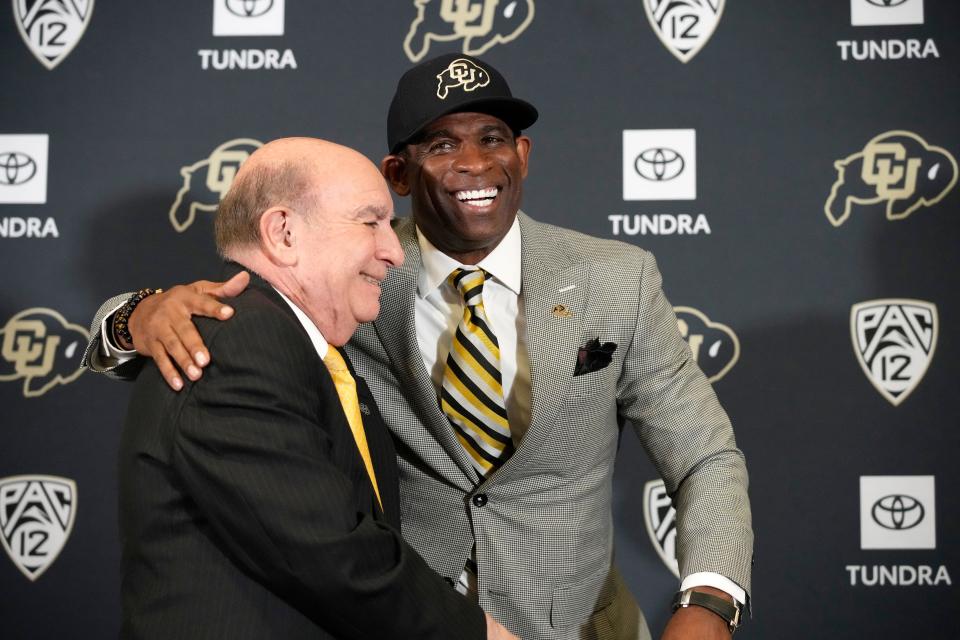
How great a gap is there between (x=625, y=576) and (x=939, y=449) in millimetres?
952

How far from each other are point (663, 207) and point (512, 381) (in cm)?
111

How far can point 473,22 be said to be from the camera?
288 centimetres

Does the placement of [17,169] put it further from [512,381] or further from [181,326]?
[181,326]

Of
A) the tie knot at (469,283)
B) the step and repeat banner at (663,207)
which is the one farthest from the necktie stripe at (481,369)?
the step and repeat banner at (663,207)

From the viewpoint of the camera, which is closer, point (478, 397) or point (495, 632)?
point (495, 632)

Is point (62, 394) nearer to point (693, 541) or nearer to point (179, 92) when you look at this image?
point (179, 92)

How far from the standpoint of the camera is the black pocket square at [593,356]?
1.83 meters

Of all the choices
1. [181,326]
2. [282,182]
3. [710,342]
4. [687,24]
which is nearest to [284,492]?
[181,326]

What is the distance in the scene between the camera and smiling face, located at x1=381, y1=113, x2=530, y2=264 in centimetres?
190

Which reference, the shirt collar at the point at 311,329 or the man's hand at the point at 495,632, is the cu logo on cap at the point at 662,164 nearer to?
the shirt collar at the point at 311,329

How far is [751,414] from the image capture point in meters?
2.82

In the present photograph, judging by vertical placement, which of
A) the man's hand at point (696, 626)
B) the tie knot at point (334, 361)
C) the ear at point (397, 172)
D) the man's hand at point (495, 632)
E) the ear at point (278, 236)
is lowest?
the man's hand at point (696, 626)

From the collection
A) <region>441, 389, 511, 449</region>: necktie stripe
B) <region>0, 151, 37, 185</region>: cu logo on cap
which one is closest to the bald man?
<region>441, 389, 511, 449</region>: necktie stripe

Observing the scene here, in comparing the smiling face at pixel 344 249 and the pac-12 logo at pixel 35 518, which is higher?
the smiling face at pixel 344 249
